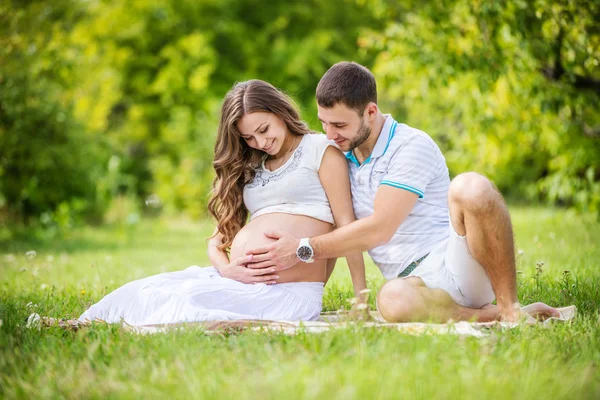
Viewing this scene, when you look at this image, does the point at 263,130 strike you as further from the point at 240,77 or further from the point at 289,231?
the point at 240,77

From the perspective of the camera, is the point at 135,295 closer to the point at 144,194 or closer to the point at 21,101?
the point at 21,101

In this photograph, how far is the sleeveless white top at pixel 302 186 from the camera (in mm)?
3857

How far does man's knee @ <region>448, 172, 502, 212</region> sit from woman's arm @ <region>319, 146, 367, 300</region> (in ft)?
2.38

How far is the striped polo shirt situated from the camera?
3551 mm

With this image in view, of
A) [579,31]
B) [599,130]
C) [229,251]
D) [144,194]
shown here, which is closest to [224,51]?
[144,194]

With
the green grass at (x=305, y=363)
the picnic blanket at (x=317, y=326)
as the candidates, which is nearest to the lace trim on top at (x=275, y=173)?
the picnic blanket at (x=317, y=326)

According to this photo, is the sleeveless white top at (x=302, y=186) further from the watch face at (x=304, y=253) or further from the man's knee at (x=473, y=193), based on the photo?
the man's knee at (x=473, y=193)

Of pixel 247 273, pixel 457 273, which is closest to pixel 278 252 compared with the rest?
pixel 247 273

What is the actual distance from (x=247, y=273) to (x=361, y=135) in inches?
39.8

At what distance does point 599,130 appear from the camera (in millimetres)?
8242

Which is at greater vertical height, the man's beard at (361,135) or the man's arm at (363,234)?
the man's beard at (361,135)

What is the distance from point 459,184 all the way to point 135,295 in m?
1.87

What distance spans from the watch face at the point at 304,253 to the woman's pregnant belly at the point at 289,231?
211 mm

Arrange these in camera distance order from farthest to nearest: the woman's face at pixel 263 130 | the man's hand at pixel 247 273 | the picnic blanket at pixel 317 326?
the woman's face at pixel 263 130 < the man's hand at pixel 247 273 < the picnic blanket at pixel 317 326
